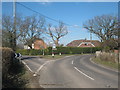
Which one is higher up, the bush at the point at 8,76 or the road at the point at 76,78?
the bush at the point at 8,76

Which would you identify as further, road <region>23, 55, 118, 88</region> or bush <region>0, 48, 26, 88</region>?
road <region>23, 55, 118, 88</region>

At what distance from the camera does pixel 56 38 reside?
67.4m

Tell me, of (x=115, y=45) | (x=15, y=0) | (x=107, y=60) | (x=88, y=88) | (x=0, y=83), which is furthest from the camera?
(x=115, y=45)

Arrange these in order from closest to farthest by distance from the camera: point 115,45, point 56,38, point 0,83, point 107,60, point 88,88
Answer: point 0,83, point 88,88, point 107,60, point 115,45, point 56,38

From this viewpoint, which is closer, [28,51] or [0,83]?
[0,83]

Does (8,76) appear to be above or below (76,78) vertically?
above

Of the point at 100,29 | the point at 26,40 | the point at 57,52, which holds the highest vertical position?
the point at 100,29

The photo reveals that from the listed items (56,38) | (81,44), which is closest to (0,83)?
(56,38)

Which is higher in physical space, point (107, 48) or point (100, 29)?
point (100, 29)

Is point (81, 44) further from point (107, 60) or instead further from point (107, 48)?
point (107, 60)

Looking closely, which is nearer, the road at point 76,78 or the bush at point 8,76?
the bush at point 8,76

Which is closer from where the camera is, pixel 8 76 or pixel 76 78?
pixel 8 76

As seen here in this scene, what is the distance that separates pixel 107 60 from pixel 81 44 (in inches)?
2333

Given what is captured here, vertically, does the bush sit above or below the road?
above
